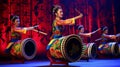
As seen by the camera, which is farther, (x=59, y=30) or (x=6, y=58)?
(x=6, y=58)

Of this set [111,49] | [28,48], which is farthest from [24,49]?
[111,49]

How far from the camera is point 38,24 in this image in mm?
8086

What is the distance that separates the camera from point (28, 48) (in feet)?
21.7

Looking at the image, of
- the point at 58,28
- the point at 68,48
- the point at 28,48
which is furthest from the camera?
the point at 28,48

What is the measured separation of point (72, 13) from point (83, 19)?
0.59 m

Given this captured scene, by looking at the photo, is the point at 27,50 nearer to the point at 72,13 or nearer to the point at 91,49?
the point at 91,49

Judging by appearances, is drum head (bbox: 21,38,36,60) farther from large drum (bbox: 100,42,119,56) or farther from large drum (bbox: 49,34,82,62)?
large drum (bbox: 100,42,119,56)

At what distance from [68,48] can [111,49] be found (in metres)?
3.47

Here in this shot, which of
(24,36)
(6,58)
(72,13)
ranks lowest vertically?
(6,58)

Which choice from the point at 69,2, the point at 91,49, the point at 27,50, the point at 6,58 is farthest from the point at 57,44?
the point at 69,2

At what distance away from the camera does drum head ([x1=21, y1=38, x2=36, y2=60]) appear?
20.7ft

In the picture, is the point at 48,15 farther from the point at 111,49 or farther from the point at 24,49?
the point at 111,49

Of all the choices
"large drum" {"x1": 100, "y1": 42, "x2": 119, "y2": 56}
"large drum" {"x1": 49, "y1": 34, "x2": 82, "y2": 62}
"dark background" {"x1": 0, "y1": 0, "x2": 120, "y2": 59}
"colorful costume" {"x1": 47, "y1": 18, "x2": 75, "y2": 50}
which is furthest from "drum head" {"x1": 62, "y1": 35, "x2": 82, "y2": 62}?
"large drum" {"x1": 100, "y1": 42, "x2": 119, "y2": 56}

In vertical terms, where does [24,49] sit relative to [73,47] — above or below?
below
